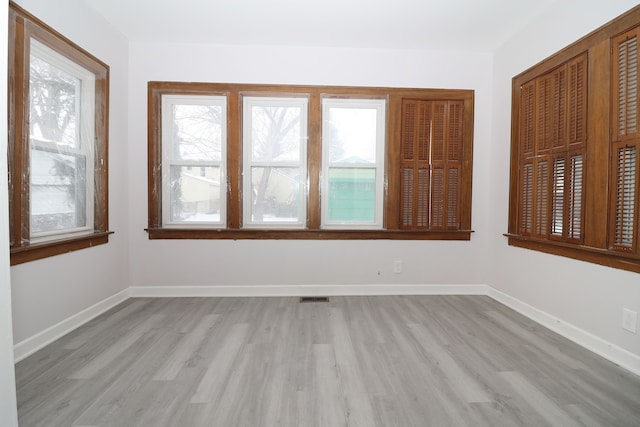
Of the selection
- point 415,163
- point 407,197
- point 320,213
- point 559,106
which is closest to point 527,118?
point 559,106

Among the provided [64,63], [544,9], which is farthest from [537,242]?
[64,63]

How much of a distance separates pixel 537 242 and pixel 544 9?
2.07 m

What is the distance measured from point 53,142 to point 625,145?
13.5 ft

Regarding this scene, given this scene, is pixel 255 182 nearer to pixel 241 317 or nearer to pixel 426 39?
pixel 241 317

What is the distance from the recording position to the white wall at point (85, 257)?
2123 mm

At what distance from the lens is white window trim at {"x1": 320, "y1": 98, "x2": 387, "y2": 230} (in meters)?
3.42

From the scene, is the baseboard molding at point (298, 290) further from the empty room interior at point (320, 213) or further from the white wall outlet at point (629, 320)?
the white wall outlet at point (629, 320)

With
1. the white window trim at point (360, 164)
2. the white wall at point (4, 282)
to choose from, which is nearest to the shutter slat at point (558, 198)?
the white window trim at point (360, 164)

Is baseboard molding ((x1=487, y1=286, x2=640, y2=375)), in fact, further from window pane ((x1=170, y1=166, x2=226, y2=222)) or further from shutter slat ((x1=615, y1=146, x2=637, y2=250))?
window pane ((x1=170, y1=166, x2=226, y2=222))

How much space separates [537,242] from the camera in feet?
9.11

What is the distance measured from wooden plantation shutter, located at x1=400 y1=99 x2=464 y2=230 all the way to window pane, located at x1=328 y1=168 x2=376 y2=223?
0.36m

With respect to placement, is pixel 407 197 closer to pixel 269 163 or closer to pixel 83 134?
pixel 269 163

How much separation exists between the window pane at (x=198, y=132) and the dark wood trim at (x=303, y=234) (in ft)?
2.69

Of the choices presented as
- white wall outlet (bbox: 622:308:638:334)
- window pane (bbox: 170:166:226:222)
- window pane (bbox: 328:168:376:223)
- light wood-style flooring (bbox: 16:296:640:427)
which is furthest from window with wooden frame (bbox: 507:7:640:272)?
window pane (bbox: 170:166:226:222)
